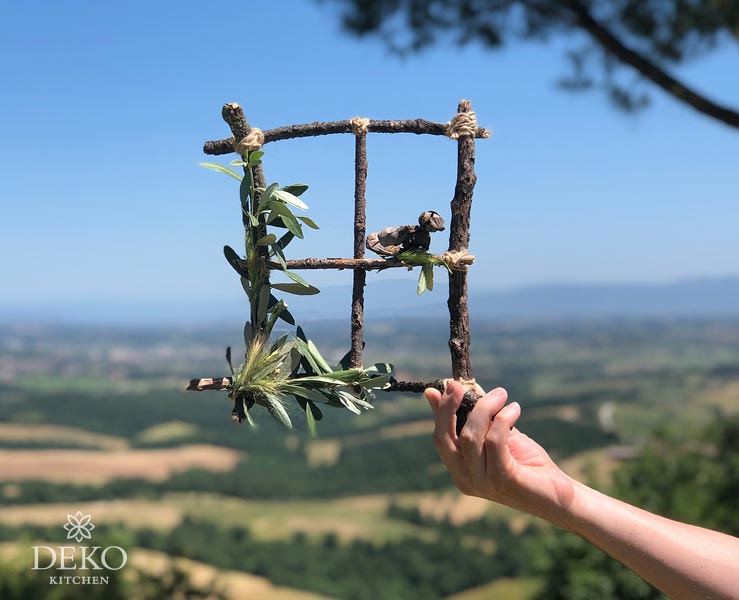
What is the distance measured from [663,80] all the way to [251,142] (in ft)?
5.62

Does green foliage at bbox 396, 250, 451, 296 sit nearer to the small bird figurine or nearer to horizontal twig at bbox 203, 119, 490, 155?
the small bird figurine

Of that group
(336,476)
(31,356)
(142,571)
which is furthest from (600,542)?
(31,356)

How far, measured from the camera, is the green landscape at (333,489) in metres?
4.54

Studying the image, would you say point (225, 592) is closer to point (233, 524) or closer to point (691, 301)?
point (233, 524)

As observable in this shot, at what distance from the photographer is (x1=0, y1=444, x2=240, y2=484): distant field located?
1054 centimetres

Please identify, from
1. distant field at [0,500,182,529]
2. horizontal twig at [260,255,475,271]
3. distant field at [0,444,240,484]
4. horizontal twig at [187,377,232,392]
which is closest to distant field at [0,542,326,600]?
distant field at [0,500,182,529]

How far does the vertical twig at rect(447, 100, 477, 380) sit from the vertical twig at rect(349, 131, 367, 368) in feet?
0.58

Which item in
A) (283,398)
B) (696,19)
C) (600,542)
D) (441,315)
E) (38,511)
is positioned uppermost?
(696,19)

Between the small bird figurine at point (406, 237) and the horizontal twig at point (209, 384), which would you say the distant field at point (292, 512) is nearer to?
the horizontal twig at point (209, 384)

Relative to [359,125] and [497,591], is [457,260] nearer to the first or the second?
[359,125]

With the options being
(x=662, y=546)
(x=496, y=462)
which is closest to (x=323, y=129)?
(x=496, y=462)

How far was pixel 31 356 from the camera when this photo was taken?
98.9ft

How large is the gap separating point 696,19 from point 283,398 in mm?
2689

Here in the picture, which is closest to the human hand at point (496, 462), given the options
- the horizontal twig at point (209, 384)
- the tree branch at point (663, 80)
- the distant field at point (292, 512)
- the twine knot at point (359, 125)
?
the horizontal twig at point (209, 384)
